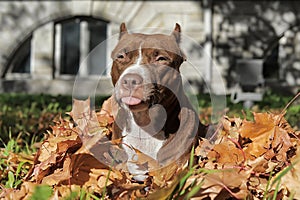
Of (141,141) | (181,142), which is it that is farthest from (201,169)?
(141,141)

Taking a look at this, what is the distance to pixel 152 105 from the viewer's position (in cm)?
222

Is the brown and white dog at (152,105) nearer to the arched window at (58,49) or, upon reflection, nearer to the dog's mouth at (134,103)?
the dog's mouth at (134,103)

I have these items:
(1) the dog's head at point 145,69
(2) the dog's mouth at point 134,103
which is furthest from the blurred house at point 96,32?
(2) the dog's mouth at point 134,103

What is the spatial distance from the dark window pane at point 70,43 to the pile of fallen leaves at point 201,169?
10.5 m

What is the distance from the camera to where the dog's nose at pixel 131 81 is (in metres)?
2.08

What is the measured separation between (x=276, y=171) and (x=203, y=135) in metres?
0.51

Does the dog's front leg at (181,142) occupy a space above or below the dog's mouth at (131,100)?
below

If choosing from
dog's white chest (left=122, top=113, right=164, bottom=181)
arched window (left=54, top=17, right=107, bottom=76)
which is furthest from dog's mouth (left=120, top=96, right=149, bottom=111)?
arched window (left=54, top=17, right=107, bottom=76)

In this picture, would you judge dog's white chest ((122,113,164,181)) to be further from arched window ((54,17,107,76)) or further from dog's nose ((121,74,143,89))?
arched window ((54,17,107,76))

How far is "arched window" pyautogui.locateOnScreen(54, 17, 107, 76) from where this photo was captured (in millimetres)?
12703

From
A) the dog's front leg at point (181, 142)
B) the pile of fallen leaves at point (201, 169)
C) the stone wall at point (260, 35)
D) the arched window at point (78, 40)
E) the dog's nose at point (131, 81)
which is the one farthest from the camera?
the stone wall at point (260, 35)

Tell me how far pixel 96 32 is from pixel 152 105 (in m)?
10.8

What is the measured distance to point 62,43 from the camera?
504 inches

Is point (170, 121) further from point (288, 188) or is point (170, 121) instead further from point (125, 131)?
point (288, 188)
